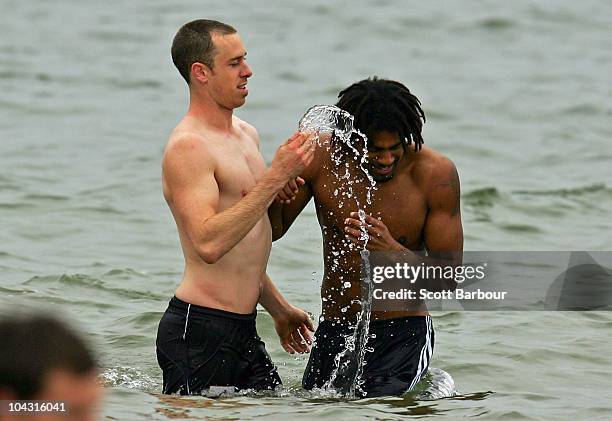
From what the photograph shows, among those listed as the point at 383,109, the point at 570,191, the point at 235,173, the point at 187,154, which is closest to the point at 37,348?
the point at 187,154

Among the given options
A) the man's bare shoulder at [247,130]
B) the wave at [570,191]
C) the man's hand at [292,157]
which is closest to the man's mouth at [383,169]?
the man's hand at [292,157]

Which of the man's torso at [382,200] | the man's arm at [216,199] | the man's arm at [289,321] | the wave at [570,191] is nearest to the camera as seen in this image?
the man's arm at [216,199]

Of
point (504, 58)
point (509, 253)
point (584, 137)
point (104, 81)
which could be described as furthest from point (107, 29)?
point (509, 253)

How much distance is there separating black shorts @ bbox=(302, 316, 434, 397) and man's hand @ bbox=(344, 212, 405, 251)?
491 millimetres

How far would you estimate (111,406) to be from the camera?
6.96 meters

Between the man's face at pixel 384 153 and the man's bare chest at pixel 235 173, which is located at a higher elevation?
the man's face at pixel 384 153

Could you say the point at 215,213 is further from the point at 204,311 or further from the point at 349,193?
the point at 349,193

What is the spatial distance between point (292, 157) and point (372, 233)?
2.22ft

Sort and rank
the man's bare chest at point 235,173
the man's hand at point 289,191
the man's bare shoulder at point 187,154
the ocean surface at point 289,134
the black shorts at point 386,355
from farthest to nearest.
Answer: the ocean surface at point 289,134, the black shorts at point 386,355, the man's hand at point 289,191, the man's bare chest at point 235,173, the man's bare shoulder at point 187,154

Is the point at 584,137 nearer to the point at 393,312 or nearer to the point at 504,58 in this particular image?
the point at 504,58

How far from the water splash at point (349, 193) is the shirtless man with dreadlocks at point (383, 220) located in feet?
0.05

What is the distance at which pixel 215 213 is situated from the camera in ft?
20.4

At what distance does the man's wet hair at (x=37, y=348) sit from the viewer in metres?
3.17

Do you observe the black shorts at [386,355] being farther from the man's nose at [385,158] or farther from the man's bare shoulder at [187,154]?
the man's bare shoulder at [187,154]
